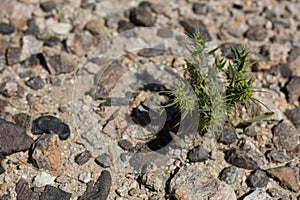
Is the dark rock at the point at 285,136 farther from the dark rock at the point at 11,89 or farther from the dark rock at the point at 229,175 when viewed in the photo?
the dark rock at the point at 11,89

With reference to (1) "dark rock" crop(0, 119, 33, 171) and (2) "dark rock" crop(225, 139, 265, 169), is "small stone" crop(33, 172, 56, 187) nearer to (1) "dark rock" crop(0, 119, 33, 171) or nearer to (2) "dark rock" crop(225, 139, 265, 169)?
(1) "dark rock" crop(0, 119, 33, 171)

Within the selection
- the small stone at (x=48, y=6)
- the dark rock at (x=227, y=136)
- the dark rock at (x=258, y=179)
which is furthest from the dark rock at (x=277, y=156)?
the small stone at (x=48, y=6)

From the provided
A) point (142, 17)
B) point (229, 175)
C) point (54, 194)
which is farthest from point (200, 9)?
point (54, 194)

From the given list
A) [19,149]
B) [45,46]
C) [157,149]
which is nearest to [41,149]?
[19,149]

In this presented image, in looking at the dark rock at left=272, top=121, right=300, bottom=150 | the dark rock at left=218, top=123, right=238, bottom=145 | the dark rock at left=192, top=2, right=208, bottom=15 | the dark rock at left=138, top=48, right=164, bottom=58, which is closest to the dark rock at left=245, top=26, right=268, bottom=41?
the dark rock at left=192, top=2, right=208, bottom=15

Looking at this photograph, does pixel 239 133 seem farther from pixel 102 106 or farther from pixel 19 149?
pixel 19 149

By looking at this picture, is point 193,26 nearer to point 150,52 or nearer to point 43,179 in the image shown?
point 150,52
